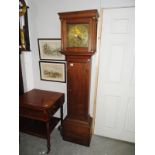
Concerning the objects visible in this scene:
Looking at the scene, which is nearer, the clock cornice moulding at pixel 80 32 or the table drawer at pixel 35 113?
the clock cornice moulding at pixel 80 32

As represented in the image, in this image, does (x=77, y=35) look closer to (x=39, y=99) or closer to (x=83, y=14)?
(x=83, y=14)

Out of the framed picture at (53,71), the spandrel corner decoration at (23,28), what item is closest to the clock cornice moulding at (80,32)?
the framed picture at (53,71)

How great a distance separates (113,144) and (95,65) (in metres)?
1.32

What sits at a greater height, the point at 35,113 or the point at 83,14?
the point at 83,14

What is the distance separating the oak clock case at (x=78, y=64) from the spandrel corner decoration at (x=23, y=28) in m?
0.63

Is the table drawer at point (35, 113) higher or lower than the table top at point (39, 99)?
lower

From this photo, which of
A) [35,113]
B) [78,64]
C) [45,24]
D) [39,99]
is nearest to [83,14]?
[78,64]

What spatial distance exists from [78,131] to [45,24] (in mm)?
1757

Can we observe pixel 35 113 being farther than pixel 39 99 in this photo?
No

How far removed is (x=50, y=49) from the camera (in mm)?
1993

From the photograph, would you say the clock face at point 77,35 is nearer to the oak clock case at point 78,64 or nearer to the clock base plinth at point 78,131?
the oak clock case at point 78,64

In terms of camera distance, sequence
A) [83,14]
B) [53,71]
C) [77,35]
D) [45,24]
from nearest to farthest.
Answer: [83,14] → [77,35] → [45,24] → [53,71]

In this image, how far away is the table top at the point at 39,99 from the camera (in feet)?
5.45
